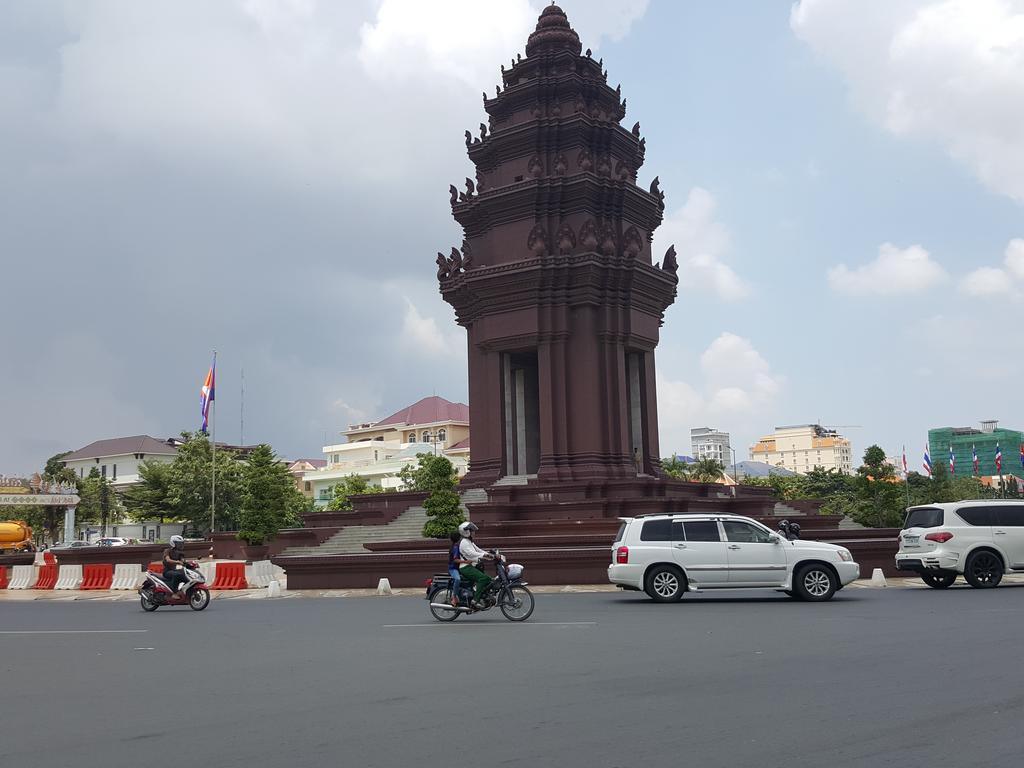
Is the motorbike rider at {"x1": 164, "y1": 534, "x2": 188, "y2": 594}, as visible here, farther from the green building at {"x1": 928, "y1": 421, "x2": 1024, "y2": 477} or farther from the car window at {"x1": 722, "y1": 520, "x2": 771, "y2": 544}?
the green building at {"x1": 928, "y1": 421, "x2": 1024, "y2": 477}

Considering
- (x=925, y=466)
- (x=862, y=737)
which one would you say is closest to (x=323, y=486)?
(x=925, y=466)

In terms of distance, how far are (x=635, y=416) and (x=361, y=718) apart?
2971 centimetres

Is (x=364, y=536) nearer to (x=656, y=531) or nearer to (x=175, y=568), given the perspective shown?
(x=175, y=568)

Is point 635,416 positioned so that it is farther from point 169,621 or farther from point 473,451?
point 169,621

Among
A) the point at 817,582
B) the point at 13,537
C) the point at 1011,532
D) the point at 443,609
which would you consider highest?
the point at 1011,532

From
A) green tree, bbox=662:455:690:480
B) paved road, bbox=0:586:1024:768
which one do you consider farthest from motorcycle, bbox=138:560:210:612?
Result: green tree, bbox=662:455:690:480

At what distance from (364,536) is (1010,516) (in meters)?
19.5

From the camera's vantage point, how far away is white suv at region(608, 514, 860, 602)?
18.8 m

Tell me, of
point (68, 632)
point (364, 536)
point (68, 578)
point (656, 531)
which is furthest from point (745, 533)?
point (68, 578)

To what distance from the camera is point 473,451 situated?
36.6 meters

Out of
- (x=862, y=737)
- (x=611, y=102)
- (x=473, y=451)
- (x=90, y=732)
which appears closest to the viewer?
(x=862, y=737)

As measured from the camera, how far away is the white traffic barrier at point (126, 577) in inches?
1217

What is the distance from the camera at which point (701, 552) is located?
1911 cm

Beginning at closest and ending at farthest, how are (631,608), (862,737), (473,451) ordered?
(862,737)
(631,608)
(473,451)
